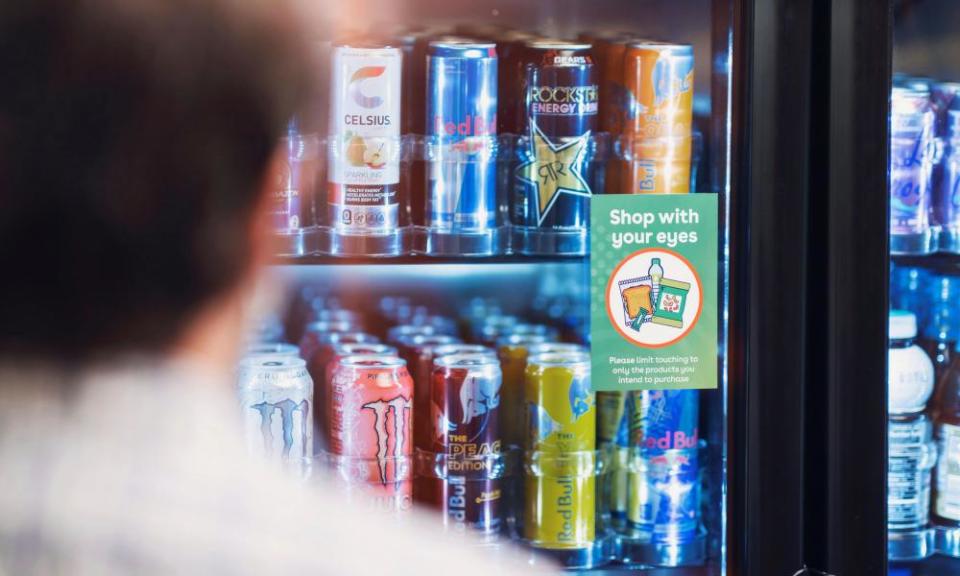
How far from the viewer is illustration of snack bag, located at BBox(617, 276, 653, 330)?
1.72 metres

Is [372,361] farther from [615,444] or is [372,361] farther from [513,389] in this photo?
[615,444]

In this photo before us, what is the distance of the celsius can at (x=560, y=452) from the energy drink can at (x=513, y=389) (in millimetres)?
57

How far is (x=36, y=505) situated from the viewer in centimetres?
62

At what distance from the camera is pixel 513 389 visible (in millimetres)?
1814

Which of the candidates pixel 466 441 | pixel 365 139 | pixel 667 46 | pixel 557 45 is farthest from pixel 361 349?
pixel 667 46

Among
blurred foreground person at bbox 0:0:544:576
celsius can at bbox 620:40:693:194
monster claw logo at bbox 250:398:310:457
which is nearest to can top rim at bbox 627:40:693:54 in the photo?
celsius can at bbox 620:40:693:194

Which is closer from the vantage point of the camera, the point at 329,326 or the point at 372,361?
the point at 372,361

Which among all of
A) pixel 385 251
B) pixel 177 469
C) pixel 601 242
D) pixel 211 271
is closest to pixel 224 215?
pixel 211 271

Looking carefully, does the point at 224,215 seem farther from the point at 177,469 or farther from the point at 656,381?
the point at 656,381

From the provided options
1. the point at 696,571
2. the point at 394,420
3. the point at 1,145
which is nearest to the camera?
the point at 1,145

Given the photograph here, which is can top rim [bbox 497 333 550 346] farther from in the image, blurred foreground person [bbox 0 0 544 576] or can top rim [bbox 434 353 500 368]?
blurred foreground person [bbox 0 0 544 576]

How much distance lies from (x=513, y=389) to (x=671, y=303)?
0.28 m

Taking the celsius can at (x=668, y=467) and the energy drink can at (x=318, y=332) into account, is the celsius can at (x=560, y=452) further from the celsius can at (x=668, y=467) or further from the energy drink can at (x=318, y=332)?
the energy drink can at (x=318, y=332)

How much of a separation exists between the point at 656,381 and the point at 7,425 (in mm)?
1219
